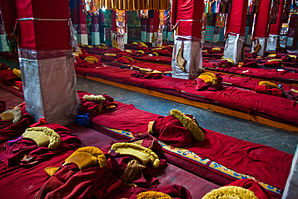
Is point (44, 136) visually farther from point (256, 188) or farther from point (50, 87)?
point (256, 188)

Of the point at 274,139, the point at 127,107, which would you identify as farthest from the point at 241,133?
the point at 127,107

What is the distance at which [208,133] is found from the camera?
3.29 metres

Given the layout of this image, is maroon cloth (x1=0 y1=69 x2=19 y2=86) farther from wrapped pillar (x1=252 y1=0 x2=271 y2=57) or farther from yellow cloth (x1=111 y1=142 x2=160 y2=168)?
wrapped pillar (x1=252 y1=0 x2=271 y2=57)

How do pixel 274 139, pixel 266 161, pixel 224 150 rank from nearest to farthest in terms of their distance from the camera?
pixel 266 161 → pixel 224 150 → pixel 274 139

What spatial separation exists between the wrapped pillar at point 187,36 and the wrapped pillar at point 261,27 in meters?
5.85

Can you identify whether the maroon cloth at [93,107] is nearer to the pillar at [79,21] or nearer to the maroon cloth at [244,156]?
the maroon cloth at [244,156]

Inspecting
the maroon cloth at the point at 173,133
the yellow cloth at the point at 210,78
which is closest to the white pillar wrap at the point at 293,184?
the maroon cloth at the point at 173,133

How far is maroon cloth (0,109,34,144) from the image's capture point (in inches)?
118

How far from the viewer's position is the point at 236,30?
835cm

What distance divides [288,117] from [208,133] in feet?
5.50

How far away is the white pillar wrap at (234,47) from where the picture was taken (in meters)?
8.48

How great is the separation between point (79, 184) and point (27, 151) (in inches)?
42.6

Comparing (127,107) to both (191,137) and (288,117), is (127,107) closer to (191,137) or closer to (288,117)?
(191,137)

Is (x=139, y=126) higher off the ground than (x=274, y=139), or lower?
higher
